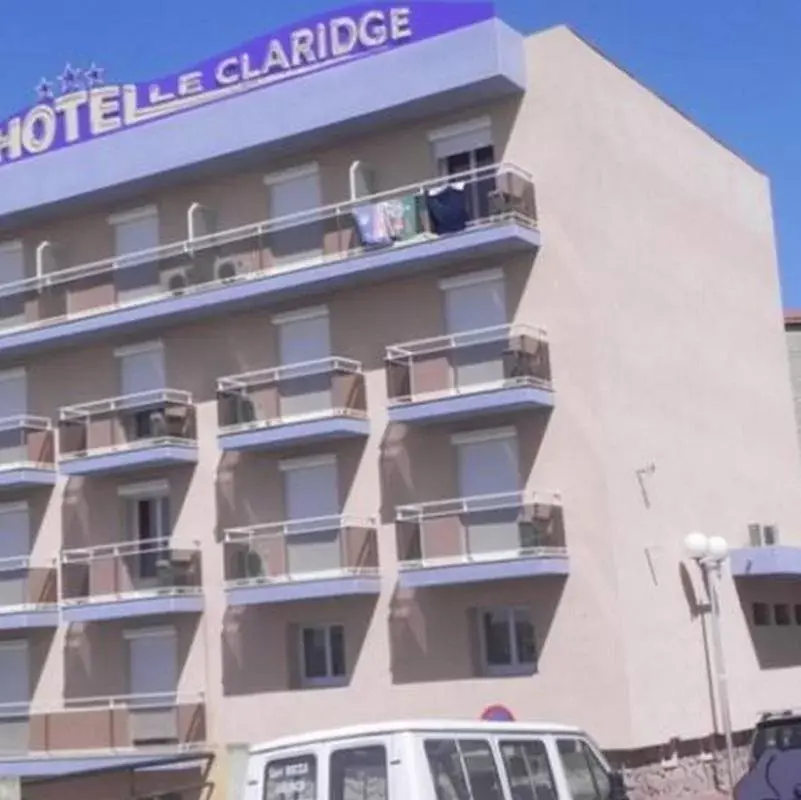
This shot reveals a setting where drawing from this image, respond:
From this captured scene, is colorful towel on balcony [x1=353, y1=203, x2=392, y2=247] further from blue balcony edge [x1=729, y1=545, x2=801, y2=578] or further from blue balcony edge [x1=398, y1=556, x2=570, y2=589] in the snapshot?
blue balcony edge [x1=729, y1=545, x2=801, y2=578]

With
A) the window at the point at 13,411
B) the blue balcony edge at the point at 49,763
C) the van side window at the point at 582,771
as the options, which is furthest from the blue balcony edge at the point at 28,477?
the van side window at the point at 582,771

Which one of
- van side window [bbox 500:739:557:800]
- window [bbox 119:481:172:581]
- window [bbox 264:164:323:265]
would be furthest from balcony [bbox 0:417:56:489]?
van side window [bbox 500:739:557:800]

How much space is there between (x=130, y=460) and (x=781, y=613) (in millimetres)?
13121

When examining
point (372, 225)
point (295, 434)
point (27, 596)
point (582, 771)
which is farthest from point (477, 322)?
point (582, 771)

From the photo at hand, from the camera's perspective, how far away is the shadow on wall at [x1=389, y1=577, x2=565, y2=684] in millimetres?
25375

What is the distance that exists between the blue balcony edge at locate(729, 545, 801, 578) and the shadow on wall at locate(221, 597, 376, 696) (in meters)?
7.23

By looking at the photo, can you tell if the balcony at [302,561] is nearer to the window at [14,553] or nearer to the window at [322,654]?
the window at [322,654]

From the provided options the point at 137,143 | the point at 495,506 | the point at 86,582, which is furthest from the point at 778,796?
the point at 137,143

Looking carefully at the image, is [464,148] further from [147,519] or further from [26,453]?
[26,453]

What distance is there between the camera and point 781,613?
30688 mm

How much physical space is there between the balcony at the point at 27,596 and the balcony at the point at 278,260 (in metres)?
4.51

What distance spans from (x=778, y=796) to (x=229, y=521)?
622 inches

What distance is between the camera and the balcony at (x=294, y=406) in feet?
88.3

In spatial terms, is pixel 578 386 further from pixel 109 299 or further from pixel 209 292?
pixel 109 299
